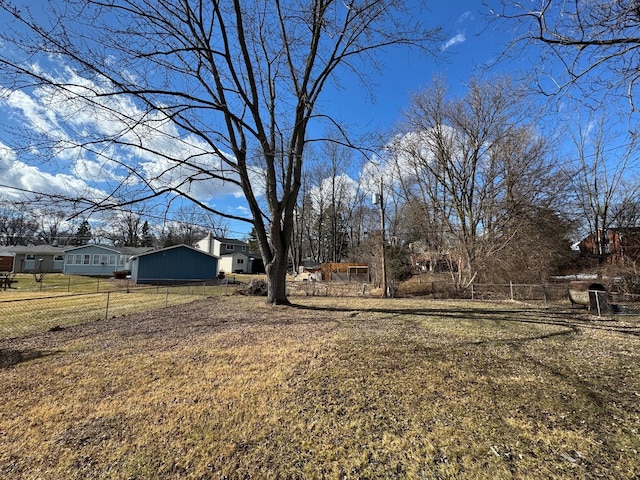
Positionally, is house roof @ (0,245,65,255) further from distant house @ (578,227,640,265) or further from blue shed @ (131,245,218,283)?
distant house @ (578,227,640,265)

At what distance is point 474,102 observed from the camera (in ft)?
56.3

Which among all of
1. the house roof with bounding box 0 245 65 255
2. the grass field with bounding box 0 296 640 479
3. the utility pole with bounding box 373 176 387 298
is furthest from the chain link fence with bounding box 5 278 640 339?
the house roof with bounding box 0 245 65 255

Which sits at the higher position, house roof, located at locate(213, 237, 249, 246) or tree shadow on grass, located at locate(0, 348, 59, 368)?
house roof, located at locate(213, 237, 249, 246)

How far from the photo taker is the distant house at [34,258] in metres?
36.5

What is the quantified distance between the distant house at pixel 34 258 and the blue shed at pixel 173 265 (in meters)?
19.0

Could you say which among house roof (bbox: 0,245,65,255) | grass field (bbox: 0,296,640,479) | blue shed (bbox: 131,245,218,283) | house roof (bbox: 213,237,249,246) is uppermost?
house roof (bbox: 213,237,249,246)

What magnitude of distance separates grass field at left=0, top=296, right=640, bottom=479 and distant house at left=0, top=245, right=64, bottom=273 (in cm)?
4116

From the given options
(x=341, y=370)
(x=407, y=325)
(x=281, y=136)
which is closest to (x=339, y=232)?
(x=281, y=136)

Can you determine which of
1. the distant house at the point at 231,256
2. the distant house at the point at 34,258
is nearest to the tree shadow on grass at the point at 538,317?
the distant house at the point at 231,256

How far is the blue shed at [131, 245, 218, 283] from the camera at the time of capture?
82.5 ft

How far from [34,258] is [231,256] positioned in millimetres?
23309

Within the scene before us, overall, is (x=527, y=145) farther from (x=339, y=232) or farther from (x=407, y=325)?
(x=339, y=232)

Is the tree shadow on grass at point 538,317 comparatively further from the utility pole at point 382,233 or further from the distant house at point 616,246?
the distant house at point 616,246

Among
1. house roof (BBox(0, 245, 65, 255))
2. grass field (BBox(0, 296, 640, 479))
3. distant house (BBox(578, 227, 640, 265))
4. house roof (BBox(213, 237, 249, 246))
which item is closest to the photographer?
grass field (BBox(0, 296, 640, 479))
